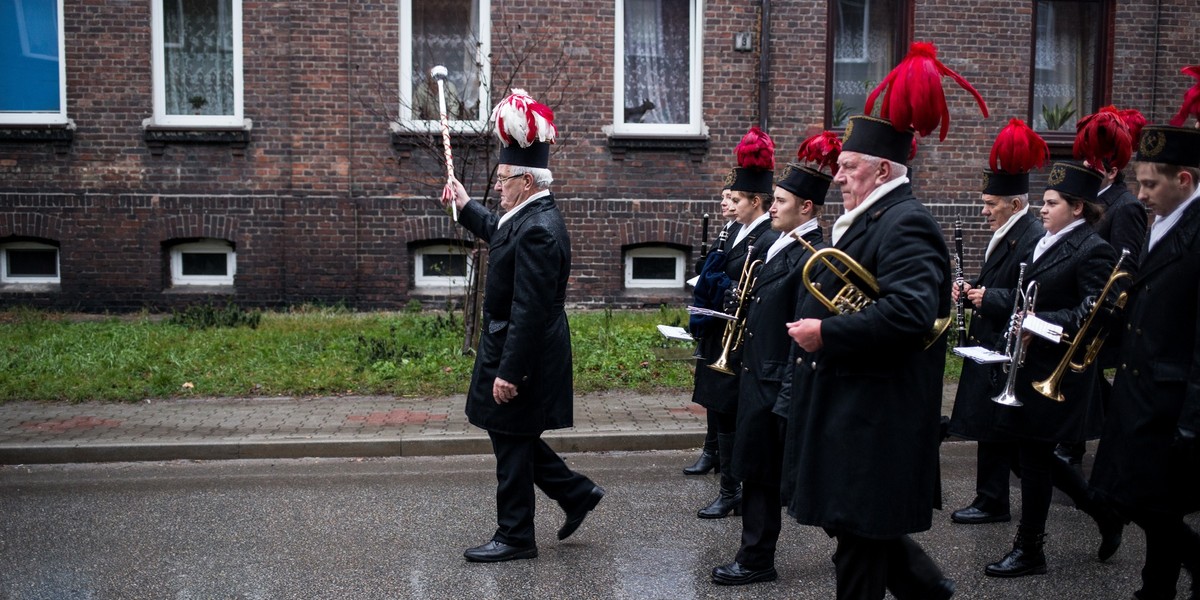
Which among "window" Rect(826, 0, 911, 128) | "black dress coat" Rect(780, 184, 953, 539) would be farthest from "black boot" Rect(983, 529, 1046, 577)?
"window" Rect(826, 0, 911, 128)

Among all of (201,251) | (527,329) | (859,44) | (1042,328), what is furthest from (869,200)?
(201,251)

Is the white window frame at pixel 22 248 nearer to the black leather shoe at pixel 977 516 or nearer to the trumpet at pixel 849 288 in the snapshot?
the black leather shoe at pixel 977 516

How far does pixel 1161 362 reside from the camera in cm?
458

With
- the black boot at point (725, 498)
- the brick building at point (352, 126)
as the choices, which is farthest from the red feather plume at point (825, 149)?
the brick building at point (352, 126)

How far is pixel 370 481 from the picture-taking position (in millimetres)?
7660

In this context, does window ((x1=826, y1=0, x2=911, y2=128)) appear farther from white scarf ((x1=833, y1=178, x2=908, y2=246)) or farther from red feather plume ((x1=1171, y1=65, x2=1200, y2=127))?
white scarf ((x1=833, y1=178, x2=908, y2=246))


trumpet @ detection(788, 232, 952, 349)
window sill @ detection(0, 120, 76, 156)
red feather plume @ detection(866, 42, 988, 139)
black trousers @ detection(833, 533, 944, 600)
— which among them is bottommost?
black trousers @ detection(833, 533, 944, 600)

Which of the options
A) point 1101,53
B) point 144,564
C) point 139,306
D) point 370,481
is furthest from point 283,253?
point 1101,53

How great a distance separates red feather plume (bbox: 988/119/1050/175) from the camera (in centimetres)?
645

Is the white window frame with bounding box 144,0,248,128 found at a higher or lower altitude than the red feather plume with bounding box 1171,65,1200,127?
higher

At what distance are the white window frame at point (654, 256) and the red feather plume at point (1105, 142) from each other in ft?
28.2

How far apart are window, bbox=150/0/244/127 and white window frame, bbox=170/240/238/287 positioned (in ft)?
5.19

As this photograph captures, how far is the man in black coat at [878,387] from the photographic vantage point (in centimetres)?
414

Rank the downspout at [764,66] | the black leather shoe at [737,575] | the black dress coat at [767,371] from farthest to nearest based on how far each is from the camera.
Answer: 1. the downspout at [764,66]
2. the black leather shoe at [737,575]
3. the black dress coat at [767,371]
